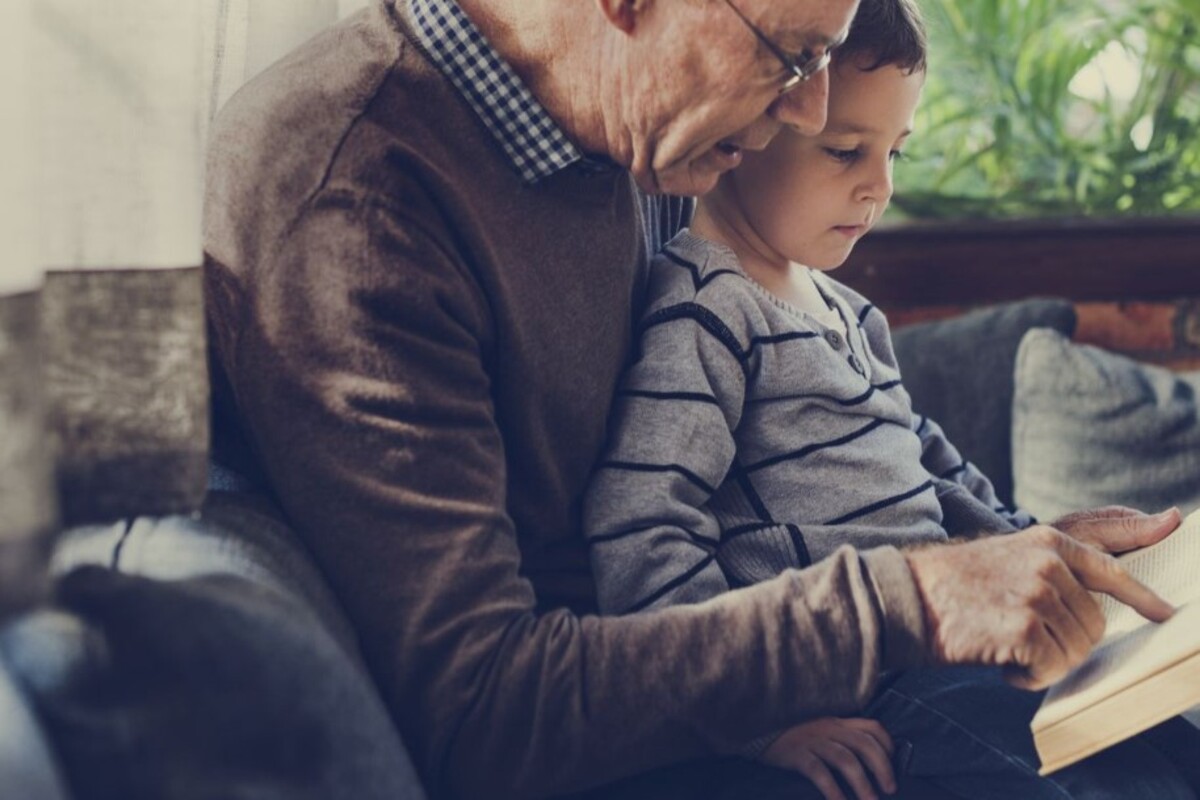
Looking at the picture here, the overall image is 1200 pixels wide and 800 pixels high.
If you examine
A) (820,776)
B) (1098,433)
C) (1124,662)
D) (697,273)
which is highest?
(697,273)

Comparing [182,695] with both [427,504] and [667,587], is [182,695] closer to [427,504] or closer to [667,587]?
[427,504]

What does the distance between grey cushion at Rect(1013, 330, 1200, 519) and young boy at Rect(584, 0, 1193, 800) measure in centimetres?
71

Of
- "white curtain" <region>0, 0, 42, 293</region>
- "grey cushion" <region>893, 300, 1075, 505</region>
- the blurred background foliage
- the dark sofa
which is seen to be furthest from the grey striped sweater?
the blurred background foliage

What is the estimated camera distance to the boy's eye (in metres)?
1.45

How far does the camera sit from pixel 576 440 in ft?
4.27

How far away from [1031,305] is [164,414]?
5.51 ft

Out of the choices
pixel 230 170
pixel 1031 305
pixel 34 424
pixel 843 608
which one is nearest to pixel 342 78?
pixel 230 170

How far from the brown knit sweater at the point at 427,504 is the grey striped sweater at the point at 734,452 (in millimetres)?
136

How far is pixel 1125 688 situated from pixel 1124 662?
57mm

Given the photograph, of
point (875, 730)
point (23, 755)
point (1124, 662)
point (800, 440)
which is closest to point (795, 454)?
point (800, 440)

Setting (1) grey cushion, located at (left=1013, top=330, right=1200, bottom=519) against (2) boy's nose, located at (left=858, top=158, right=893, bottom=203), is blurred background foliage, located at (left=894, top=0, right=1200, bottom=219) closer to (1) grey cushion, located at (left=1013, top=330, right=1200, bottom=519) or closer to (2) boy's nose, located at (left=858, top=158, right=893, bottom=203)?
(1) grey cushion, located at (left=1013, top=330, right=1200, bottom=519)

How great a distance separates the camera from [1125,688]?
1087 mm

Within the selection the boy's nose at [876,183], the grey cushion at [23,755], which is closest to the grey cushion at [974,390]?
the boy's nose at [876,183]

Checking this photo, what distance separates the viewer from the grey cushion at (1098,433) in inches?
86.4
